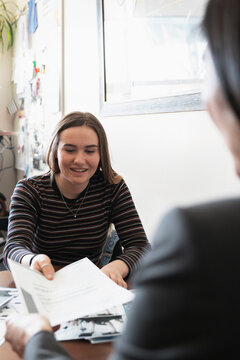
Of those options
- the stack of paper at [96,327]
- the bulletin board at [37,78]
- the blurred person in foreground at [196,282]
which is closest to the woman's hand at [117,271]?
the stack of paper at [96,327]

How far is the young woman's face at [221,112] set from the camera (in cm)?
41

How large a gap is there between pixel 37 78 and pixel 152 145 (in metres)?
1.54

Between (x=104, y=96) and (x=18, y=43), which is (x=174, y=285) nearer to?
(x=104, y=96)

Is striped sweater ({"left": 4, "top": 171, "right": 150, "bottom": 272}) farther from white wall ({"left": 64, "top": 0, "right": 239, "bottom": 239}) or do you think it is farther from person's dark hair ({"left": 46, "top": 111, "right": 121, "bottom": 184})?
white wall ({"left": 64, "top": 0, "right": 239, "bottom": 239})

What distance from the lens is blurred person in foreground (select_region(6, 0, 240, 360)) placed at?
339mm

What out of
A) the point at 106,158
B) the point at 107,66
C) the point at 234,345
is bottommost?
the point at 234,345

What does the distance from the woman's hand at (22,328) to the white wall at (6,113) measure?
9.71 ft

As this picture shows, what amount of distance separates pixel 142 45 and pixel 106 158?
542 mm

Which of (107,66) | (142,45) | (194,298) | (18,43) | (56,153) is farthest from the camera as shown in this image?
(18,43)

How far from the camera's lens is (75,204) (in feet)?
4.66

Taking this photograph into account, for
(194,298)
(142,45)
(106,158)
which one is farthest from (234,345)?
(142,45)

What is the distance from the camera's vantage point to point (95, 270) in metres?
1.01

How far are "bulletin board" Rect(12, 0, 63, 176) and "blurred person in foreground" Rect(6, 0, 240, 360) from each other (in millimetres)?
2167

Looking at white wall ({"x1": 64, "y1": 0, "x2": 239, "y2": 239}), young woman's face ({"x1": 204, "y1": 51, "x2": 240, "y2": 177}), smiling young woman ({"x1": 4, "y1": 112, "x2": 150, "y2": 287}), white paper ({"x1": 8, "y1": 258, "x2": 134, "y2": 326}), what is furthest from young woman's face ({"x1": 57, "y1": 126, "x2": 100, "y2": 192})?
young woman's face ({"x1": 204, "y1": 51, "x2": 240, "y2": 177})
